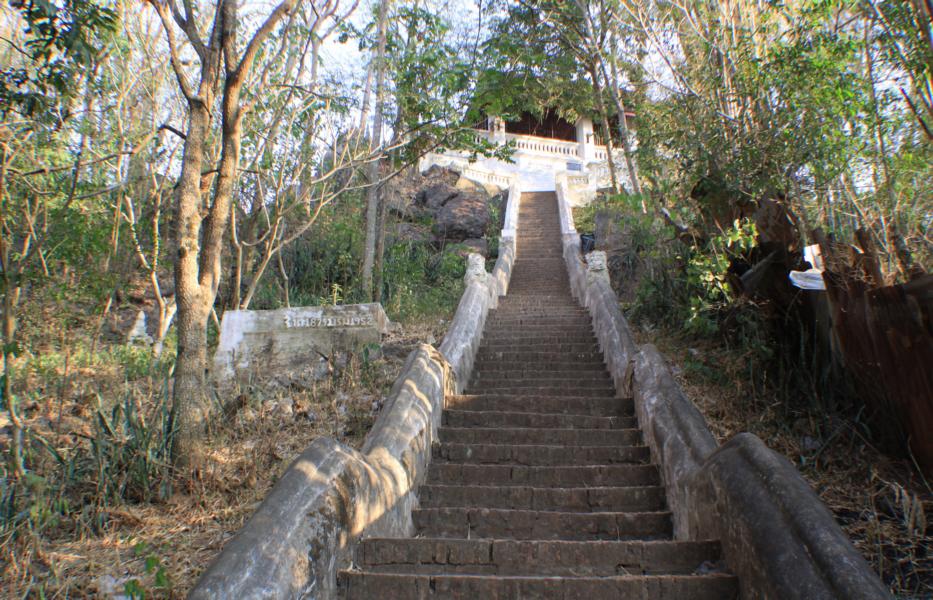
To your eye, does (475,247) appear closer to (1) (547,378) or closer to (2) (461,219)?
(2) (461,219)

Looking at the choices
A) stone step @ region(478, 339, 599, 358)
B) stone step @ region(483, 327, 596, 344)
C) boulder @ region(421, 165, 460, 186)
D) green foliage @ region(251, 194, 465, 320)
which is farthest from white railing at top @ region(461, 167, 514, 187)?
stone step @ region(478, 339, 599, 358)

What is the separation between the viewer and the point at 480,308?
986 centimetres

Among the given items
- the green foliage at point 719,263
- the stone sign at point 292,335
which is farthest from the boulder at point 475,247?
the green foliage at point 719,263

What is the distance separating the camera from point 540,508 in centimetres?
452

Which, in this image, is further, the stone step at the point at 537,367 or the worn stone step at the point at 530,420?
the stone step at the point at 537,367

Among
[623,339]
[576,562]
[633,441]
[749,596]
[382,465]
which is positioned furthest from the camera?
[623,339]

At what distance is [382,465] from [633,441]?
8.56 feet

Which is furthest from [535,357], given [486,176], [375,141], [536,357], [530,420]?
[486,176]

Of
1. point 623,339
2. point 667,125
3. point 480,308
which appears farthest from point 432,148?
point 623,339

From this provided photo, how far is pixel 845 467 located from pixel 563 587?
11.7 feet

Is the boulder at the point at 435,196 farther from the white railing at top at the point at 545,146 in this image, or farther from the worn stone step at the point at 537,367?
the worn stone step at the point at 537,367

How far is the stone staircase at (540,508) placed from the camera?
10.0 ft

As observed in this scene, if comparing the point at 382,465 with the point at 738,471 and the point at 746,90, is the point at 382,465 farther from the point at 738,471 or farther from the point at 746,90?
the point at 746,90

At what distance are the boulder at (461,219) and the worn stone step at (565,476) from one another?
568 inches
